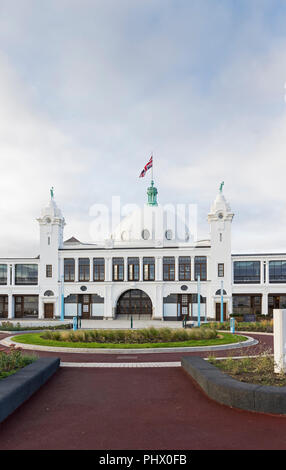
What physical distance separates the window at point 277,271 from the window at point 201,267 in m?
8.39

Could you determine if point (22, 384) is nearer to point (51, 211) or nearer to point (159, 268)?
point (159, 268)

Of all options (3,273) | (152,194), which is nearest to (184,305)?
(152,194)

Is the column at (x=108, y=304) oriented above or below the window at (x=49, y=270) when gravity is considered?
below

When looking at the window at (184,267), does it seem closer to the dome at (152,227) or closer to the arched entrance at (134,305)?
the dome at (152,227)

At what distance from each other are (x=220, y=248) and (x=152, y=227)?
452 inches

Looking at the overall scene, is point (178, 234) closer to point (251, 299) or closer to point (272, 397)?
point (251, 299)

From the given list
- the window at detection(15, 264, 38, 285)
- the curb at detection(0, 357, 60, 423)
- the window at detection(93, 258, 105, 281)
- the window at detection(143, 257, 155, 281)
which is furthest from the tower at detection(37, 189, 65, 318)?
the curb at detection(0, 357, 60, 423)

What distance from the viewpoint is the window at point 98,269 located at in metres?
48.5

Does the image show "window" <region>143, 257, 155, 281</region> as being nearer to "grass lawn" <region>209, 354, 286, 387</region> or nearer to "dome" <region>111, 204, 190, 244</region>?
"dome" <region>111, 204, 190, 244</region>

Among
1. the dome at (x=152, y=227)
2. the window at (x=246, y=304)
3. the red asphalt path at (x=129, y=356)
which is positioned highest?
the dome at (x=152, y=227)

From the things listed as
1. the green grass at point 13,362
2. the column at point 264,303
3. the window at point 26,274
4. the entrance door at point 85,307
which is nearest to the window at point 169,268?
the entrance door at point 85,307

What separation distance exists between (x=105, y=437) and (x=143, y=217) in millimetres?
48843
